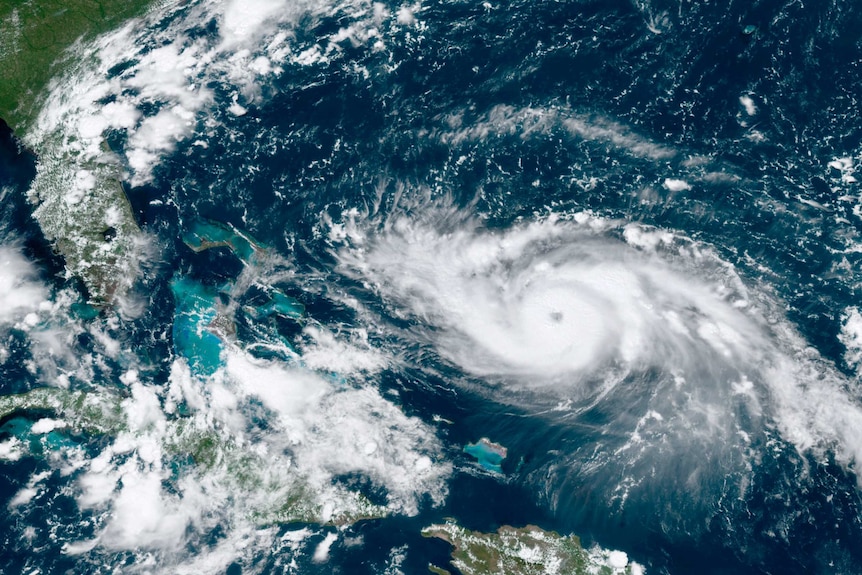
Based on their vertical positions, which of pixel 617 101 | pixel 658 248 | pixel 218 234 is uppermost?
pixel 218 234

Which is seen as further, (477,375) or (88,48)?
(88,48)

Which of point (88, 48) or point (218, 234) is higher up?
point (88, 48)

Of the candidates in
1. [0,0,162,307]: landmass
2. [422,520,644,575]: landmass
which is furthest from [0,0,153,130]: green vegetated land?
[422,520,644,575]: landmass

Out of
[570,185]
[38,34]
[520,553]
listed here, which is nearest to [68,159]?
[38,34]

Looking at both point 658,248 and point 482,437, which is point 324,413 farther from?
point 658,248

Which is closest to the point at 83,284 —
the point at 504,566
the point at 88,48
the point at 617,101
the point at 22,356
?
the point at 22,356

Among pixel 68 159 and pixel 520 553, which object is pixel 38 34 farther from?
pixel 520 553

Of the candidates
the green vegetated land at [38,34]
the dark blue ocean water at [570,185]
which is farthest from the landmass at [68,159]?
the dark blue ocean water at [570,185]

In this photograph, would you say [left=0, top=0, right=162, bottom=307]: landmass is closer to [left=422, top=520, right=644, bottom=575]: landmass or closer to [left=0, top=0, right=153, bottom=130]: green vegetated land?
[left=0, top=0, right=153, bottom=130]: green vegetated land
